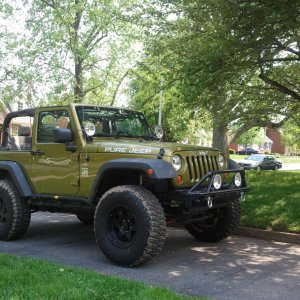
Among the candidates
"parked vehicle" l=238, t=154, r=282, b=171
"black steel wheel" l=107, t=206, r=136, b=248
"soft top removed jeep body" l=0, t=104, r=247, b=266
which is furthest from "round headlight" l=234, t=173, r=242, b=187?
"parked vehicle" l=238, t=154, r=282, b=171

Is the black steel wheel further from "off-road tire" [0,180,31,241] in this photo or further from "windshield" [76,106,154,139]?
"off-road tire" [0,180,31,241]

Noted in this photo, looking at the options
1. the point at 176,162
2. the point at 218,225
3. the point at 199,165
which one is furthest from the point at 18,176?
the point at 218,225

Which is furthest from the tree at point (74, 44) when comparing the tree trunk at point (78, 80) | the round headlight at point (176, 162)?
the round headlight at point (176, 162)

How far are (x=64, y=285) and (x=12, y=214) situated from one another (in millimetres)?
2990

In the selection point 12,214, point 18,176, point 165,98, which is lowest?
point 12,214

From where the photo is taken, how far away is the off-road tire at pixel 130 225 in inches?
227

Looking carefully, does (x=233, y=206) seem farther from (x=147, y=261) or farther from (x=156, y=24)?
(x=156, y=24)

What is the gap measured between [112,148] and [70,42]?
17.0 metres

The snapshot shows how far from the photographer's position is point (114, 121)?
24.6ft

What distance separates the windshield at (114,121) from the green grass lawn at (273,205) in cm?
256

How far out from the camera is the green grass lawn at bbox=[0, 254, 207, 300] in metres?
4.38

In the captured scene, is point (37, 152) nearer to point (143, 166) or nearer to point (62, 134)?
point (62, 134)

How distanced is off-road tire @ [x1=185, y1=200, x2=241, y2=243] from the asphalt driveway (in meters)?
0.15

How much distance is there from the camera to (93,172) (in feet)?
21.5
